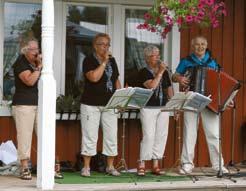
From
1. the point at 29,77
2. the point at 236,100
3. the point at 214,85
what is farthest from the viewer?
the point at 236,100

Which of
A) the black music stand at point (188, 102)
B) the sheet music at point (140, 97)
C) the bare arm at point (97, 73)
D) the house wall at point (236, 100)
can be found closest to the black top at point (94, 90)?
the bare arm at point (97, 73)

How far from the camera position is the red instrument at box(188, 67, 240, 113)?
7.66 meters

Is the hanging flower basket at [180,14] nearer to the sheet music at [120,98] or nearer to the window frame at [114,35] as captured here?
the sheet music at [120,98]

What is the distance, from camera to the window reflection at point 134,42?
8.95 meters

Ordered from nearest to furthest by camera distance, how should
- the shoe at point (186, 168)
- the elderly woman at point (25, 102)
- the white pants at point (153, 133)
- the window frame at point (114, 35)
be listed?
1. the elderly woman at point (25, 102)
2. the white pants at point (153, 133)
3. the shoe at point (186, 168)
4. the window frame at point (114, 35)

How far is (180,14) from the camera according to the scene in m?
7.13

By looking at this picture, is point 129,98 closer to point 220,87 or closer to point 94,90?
point 94,90

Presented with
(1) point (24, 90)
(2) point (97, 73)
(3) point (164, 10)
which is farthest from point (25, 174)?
(3) point (164, 10)

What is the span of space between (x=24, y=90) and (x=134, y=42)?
2173mm

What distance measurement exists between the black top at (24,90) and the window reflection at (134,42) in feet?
5.98

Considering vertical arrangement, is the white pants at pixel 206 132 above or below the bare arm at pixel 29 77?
below

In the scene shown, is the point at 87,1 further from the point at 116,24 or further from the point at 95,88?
the point at 95,88

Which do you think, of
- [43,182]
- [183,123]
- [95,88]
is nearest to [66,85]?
[95,88]

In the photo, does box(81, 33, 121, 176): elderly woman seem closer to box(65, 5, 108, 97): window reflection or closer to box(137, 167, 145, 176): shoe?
box(137, 167, 145, 176): shoe
